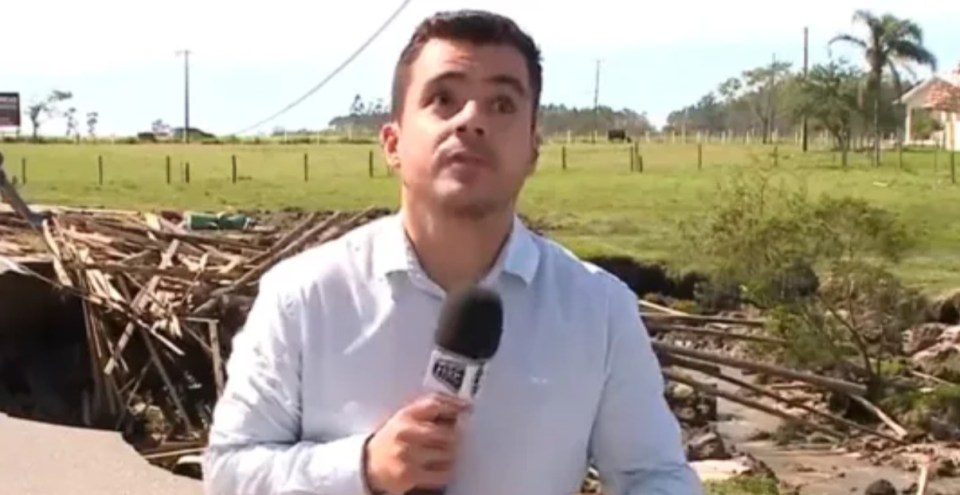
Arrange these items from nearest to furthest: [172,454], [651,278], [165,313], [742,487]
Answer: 1. [742,487]
2. [172,454]
3. [165,313]
4. [651,278]

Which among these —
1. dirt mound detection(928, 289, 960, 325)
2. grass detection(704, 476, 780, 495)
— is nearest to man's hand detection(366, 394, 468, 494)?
grass detection(704, 476, 780, 495)

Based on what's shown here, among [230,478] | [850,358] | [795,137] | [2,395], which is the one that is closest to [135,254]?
[2,395]

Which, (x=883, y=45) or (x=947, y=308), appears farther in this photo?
(x=883, y=45)

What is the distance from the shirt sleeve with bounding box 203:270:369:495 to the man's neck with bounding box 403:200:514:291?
8.2 inches

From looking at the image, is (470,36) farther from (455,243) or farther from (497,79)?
(455,243)

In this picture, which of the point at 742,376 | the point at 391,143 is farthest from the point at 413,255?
the point at 742,376

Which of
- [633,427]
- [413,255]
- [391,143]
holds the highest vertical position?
[391,143]

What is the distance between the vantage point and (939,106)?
72375 mm

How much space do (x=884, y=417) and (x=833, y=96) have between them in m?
45.4

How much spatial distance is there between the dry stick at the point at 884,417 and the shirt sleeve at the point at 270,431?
18283mm

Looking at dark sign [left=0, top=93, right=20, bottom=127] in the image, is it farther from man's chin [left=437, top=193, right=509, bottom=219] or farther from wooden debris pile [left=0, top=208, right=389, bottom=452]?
man's chin [left=437, top=193, right=509, bottom=219]

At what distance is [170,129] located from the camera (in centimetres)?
10294

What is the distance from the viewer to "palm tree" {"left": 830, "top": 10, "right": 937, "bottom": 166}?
218 ft

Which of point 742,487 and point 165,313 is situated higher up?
point 165,313
